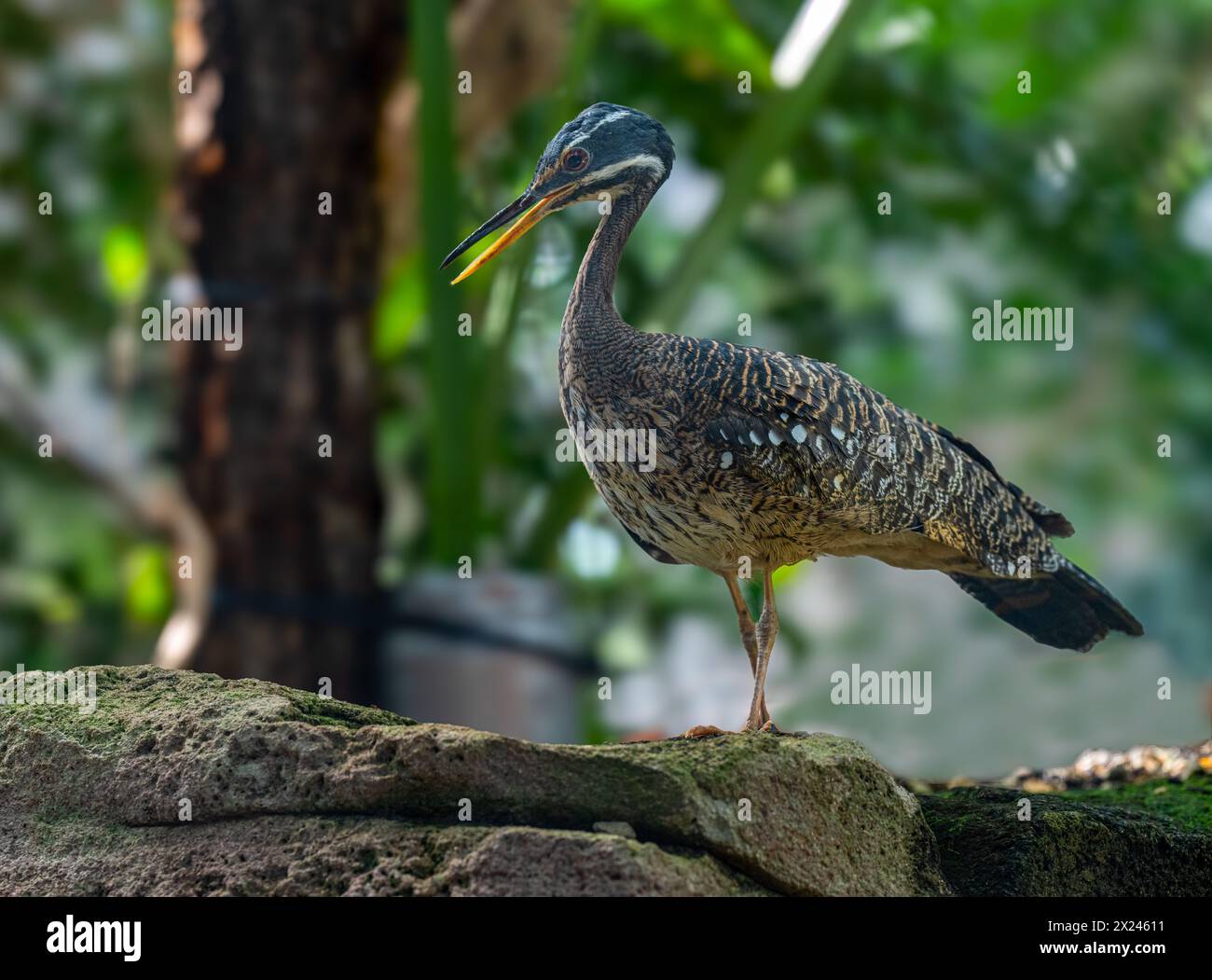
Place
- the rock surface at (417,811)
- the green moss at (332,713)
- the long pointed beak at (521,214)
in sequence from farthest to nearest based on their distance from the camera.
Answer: the long pointed beak at (521,214)
the green moss at (332,713)
the rock surface at (417,811)

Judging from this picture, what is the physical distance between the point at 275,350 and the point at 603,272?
3.71m

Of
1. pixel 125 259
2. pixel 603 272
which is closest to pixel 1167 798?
pixel 603 272

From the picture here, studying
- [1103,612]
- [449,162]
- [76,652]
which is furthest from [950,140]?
[76,652]

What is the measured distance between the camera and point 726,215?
25.5 feet

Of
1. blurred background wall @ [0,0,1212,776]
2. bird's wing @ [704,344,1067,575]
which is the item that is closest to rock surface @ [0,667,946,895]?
bird's wing @ [704,344,1067,575]

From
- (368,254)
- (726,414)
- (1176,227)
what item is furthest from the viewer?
(1176,227)

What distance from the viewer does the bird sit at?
13.5ft

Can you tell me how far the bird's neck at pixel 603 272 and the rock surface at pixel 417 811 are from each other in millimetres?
1248

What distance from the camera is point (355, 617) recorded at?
7672 mm

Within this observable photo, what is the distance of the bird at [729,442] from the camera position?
13.5 feet

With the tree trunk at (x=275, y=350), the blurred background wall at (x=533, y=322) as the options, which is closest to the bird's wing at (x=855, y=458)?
the blurred background wall at (x=533, y=322)

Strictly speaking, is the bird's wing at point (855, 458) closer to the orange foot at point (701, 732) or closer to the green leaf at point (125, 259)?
the orange foot at point (701, 732)
